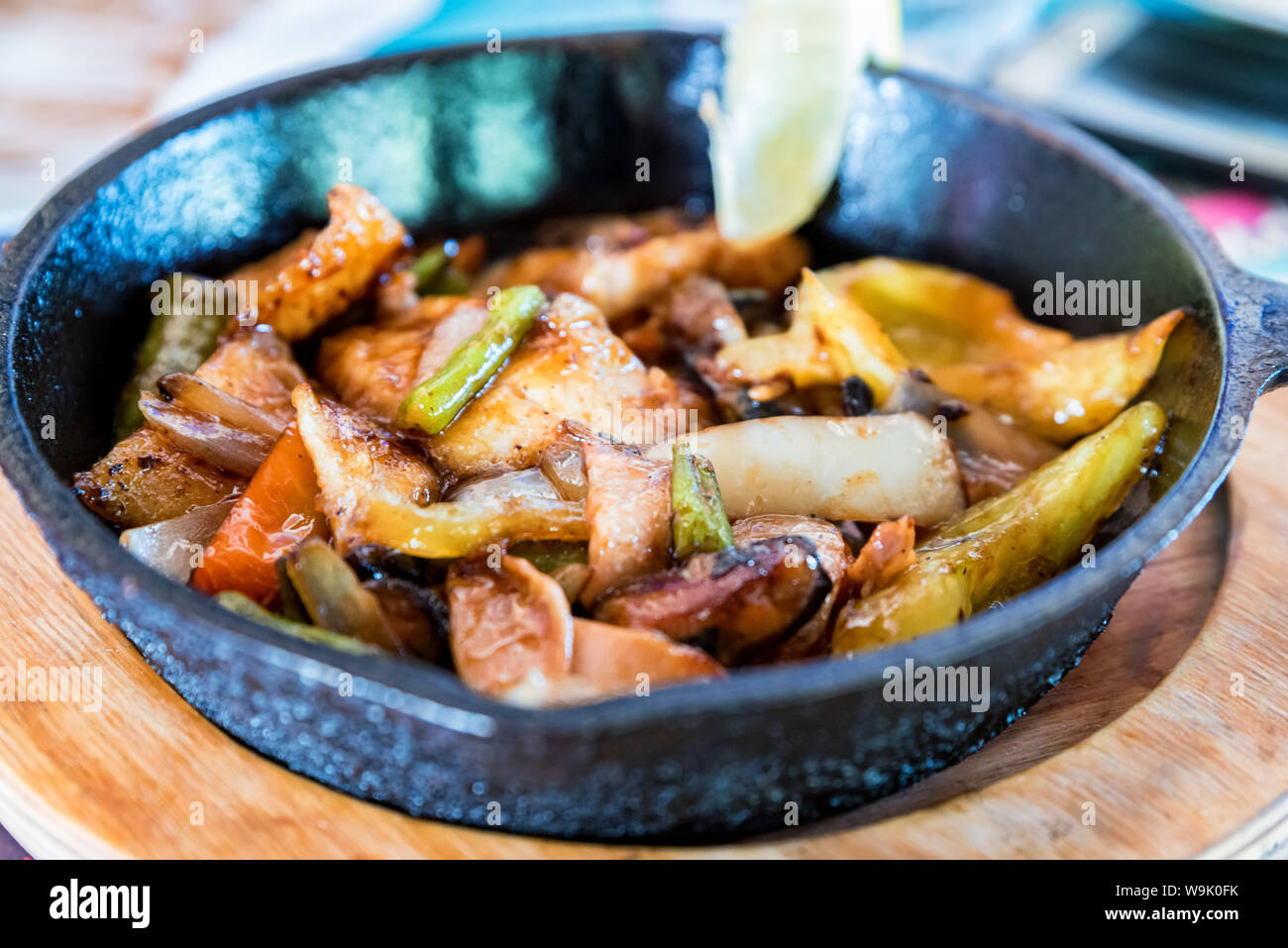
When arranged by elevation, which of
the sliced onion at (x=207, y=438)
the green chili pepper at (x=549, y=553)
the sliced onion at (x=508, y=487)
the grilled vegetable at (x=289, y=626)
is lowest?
the grilled vegetable at (x=289, y=626)

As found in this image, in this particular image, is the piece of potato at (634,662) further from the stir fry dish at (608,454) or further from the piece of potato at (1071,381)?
the piece of potato at (1071,381)

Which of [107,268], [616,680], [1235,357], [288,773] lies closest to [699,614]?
[616,680]

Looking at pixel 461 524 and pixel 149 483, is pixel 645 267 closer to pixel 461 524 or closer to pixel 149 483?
pixel 461 524

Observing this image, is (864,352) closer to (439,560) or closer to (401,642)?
(439,560)

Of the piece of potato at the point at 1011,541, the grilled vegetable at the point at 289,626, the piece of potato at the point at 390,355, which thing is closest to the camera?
the grilled vegetable at the point at 289,626

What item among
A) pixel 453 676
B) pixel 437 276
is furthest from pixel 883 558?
pixel 437 276

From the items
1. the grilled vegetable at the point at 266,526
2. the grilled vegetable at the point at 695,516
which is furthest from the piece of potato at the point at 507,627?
the grilled vegetable at the point at 266,526
